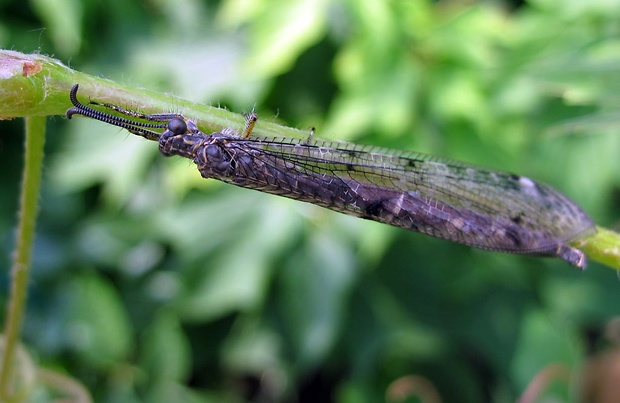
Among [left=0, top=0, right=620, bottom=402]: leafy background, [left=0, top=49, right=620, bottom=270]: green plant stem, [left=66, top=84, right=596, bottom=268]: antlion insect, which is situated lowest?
[left=0, top=49, right=620, bottom=270]: green plant stem

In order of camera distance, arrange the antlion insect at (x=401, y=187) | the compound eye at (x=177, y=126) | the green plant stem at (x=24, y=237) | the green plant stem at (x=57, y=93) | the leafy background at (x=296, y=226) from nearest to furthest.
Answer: the green plant stem at (x=57, y=93) → the green plant stem at (x=24, y=237) → the compound eye at (x=177, y=126) → the antlion insect at (x=401, y=187) → the leafy background at (x=296, y=226)

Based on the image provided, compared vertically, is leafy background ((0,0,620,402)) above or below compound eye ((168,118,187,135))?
above

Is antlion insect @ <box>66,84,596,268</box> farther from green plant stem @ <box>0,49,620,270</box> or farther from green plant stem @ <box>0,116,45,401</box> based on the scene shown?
→ green plant stem @ <box>0,49,620,270</box>

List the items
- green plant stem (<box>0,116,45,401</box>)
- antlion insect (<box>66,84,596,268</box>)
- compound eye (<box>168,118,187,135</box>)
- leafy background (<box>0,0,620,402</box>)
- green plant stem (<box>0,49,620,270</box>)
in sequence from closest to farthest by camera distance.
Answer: green plant stem (<box>0,49,620,270</box>), green plant stem (<box>0,116,45,401</box>), compound eye (<box>168,118,187,135</box>), antlion insect (<box>66,84,596,268</box>), leafy background (<box>0,0,620,402</box>)

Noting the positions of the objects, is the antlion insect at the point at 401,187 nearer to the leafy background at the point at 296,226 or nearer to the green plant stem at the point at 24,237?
the green plant stem at the point at 24,237

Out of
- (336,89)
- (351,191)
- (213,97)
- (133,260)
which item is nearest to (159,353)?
(133,260)

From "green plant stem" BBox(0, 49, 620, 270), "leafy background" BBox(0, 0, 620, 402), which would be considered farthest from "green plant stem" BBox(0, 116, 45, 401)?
"leafy background" BBox(0, 0, 620, 402)

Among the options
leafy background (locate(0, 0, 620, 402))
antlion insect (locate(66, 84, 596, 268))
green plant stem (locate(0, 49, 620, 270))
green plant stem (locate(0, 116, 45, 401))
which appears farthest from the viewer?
leafy background (locate(0, 0, 620, 402))

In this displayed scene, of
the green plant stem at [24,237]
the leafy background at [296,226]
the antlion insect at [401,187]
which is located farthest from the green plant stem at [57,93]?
the leafy background at [296,226]
